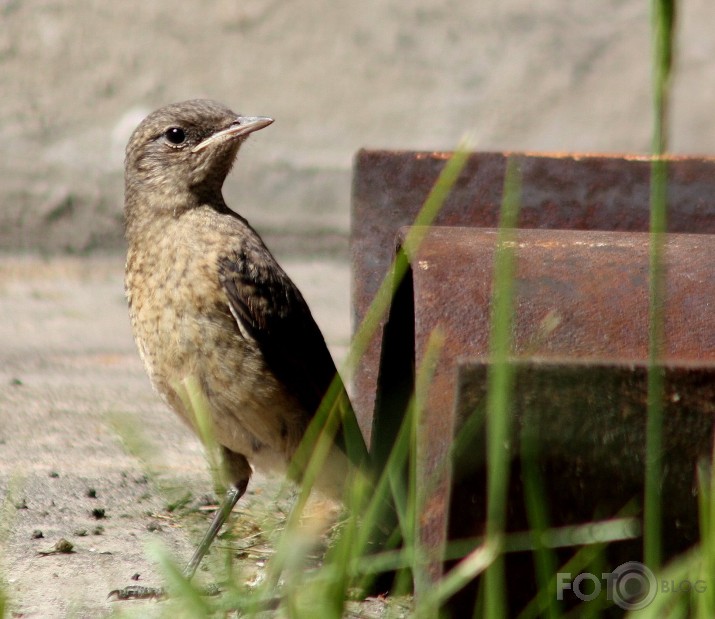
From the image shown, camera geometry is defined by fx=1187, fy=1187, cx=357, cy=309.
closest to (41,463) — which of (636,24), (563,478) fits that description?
(563,478)

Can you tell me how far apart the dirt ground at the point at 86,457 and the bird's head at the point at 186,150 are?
2.63 feet

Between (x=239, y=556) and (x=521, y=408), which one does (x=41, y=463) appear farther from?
(x=521, y=408)

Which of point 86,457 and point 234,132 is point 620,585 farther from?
point 86,457

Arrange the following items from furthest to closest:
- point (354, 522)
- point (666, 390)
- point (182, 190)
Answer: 1. point (182, 190)
2. point (666, 390)
3. point (354, 522)

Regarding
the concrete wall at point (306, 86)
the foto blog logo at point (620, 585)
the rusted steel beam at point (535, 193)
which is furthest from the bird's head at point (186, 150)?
the concrete wall at point (306, 86)

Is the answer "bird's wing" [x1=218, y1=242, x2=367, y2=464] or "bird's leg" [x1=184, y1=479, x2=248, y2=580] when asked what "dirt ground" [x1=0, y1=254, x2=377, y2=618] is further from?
"bird's wing" [x1=218, y1=242, x2=367, y2=464]

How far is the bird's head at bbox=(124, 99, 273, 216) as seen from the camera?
385 cm

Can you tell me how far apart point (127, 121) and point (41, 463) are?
12.5ft

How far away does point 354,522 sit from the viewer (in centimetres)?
182

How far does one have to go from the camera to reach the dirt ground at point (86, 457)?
304cm

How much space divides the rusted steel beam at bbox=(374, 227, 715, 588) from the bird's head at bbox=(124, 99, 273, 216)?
4.23 ft

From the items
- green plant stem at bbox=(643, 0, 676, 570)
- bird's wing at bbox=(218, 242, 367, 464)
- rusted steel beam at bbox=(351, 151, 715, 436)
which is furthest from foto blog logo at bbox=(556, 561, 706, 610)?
rusted steel beam at bbox=(351, 151, 715, 436)

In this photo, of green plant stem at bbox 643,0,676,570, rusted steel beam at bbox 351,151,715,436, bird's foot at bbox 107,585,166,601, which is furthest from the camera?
rusted steel beam at bbox 351,151,715,436

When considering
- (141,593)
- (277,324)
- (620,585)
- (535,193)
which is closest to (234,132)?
(277,324)
